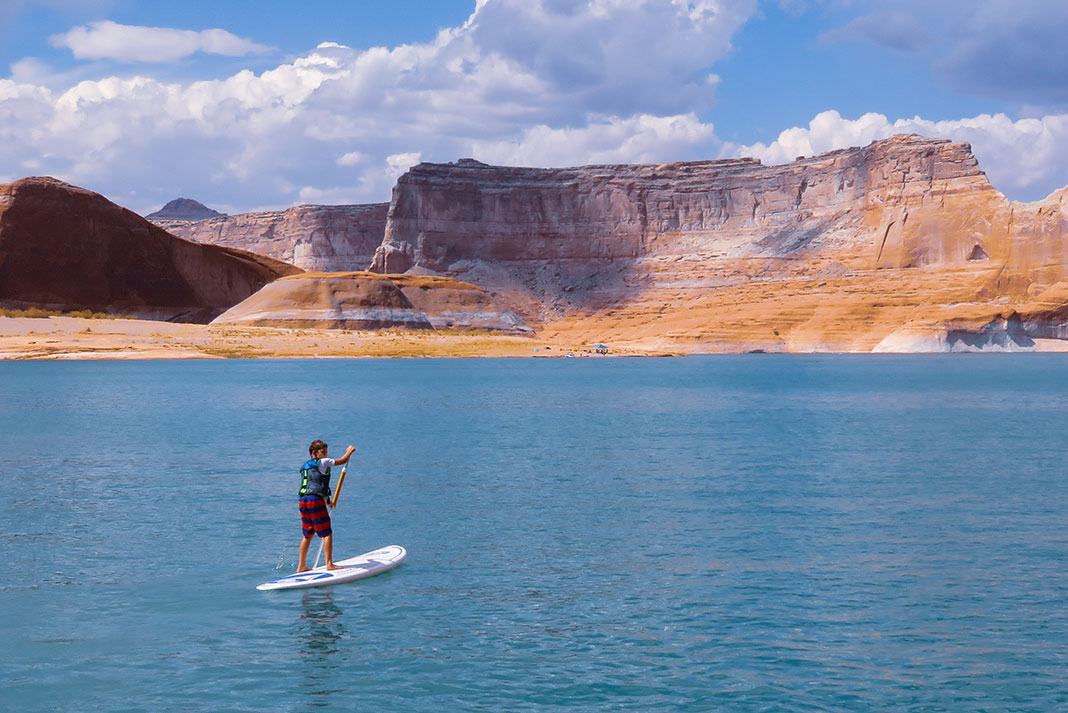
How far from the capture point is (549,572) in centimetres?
2061

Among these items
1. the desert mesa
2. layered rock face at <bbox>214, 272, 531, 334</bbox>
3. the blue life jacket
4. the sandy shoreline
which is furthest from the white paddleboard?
layered rock face at <bbox>214, 272, 531, 334</bbox>

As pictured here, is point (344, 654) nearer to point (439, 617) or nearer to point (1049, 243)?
point (439, 617)

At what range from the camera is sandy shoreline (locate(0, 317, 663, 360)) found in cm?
11644

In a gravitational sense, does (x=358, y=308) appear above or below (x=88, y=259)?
below

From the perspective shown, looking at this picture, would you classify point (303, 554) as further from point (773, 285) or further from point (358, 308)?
point (773, 285)

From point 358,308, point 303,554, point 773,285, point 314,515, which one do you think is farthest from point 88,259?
point 314,515

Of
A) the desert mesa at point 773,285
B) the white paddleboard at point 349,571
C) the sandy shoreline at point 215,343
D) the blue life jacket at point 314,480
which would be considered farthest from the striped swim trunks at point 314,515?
the desert mesa at point 773,285

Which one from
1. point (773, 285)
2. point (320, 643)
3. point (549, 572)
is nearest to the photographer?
point (320, 643)

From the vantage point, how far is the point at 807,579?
65.2ft

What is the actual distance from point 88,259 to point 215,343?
6407 cm

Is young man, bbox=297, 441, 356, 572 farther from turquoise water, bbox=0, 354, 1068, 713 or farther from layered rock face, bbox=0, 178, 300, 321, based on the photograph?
layered rock face, bbox=0, 178, 300, 321

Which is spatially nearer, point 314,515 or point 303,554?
point 314,515

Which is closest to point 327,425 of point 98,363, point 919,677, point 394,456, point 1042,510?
point 394,456

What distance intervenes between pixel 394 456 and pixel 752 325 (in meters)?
136
